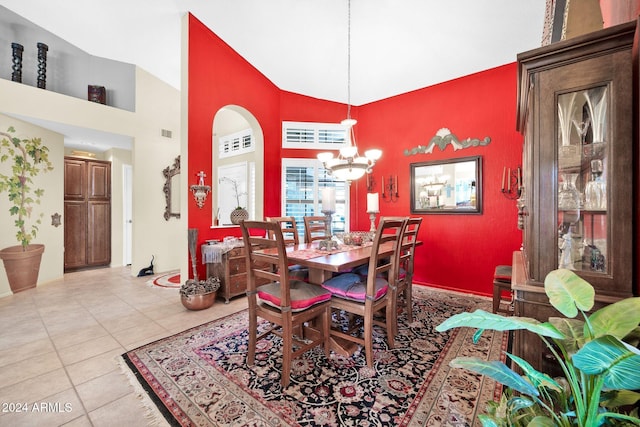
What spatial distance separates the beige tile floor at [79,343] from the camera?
149 centimetres

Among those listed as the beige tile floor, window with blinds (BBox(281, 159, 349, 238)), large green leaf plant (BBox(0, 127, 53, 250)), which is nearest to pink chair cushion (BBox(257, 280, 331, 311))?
the beige tile floor

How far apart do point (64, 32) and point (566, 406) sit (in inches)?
256

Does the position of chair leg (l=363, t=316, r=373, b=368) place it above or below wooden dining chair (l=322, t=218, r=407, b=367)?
below

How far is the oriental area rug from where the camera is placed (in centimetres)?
143

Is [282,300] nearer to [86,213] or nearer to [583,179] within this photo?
[583,179]

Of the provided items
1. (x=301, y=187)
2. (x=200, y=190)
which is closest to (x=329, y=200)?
(x=200, y=190)

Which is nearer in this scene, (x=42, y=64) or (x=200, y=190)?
(x=200, y=190)

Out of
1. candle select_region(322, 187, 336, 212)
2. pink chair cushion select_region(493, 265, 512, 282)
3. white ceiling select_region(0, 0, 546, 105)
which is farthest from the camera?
white ceiling select_region(0, 0, 546, 105)

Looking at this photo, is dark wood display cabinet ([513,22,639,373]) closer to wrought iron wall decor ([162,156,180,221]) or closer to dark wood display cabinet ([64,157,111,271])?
wrought iron wall decor ([162,156,180,221])

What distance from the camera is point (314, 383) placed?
170 cm

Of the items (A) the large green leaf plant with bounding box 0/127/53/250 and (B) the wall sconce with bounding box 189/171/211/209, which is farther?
(A) the large green leaf plant with bounding box 0/127/53/250

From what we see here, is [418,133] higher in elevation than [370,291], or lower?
higher

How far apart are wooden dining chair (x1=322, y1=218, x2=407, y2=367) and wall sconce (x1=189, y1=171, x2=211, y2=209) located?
210 centimetres

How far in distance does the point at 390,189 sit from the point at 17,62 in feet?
19.1
